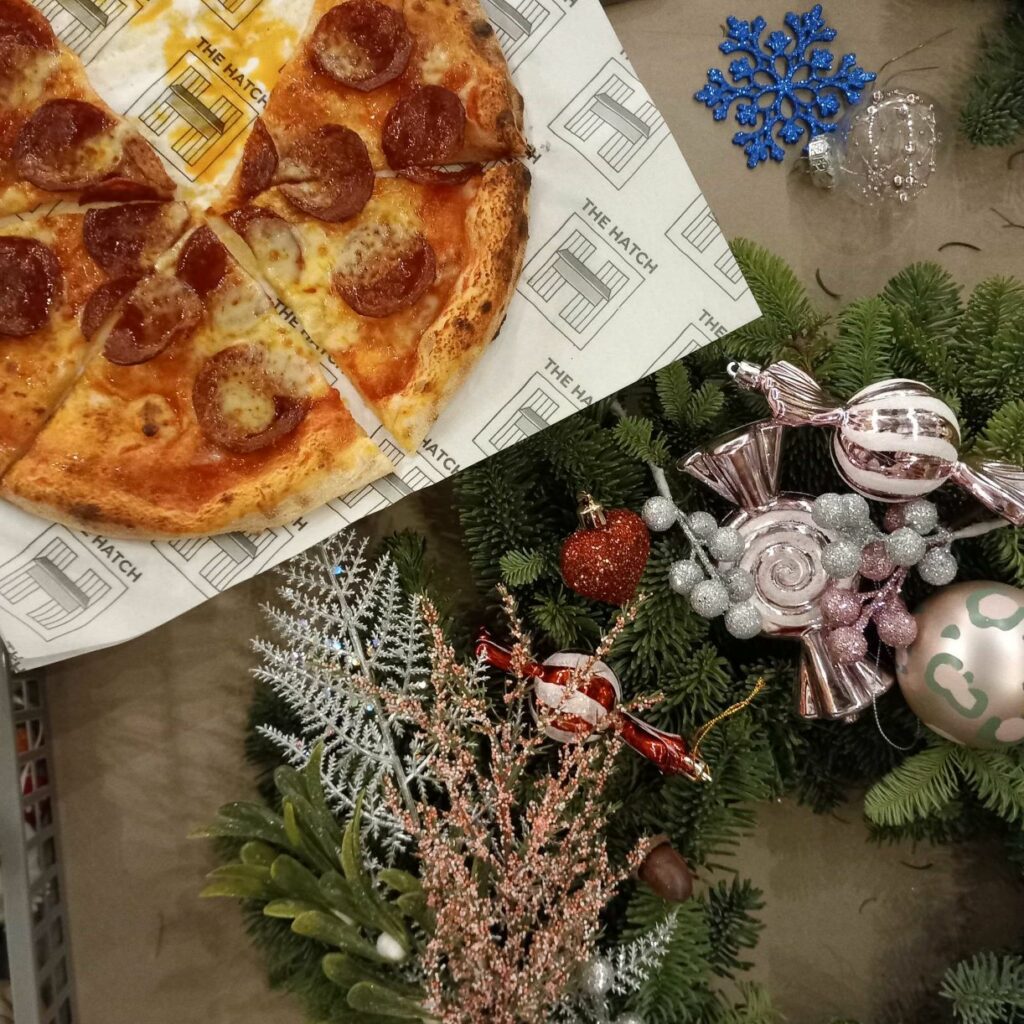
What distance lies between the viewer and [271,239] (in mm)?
1599

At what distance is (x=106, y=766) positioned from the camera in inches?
70.7

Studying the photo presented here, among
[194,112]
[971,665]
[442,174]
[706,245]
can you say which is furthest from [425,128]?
[971,665]

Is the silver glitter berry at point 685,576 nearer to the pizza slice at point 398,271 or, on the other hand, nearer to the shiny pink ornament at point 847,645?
the shiny pink ornament at point 847,645

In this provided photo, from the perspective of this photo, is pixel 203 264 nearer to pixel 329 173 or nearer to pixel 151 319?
pixel 151 319

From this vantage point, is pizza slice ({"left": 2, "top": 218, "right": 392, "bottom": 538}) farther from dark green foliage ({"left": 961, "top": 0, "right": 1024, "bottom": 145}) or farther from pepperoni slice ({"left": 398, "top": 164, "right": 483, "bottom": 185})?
dark green foliage ({"left": 961, "top": 0, "right": 1024, "bottom": 145})

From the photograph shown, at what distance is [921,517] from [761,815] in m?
0.77

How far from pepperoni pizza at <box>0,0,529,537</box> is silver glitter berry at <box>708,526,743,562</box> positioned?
0.54 meters

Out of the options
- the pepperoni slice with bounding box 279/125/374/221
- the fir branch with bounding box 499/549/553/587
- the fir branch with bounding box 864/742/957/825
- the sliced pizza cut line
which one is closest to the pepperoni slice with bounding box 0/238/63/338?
the sliced pizza cut line

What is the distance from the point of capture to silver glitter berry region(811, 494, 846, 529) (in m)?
1.28

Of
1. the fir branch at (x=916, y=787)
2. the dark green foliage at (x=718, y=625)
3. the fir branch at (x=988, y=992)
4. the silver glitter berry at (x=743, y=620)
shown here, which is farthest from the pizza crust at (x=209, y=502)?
the fir branch at (x=988, y=992)

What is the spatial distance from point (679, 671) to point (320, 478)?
27.6 inches

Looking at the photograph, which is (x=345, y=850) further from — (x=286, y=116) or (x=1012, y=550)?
(x=286, y=116)

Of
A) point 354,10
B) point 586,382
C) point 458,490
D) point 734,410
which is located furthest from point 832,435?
point 354,10

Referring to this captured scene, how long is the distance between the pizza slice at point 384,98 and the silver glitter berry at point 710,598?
840mm
